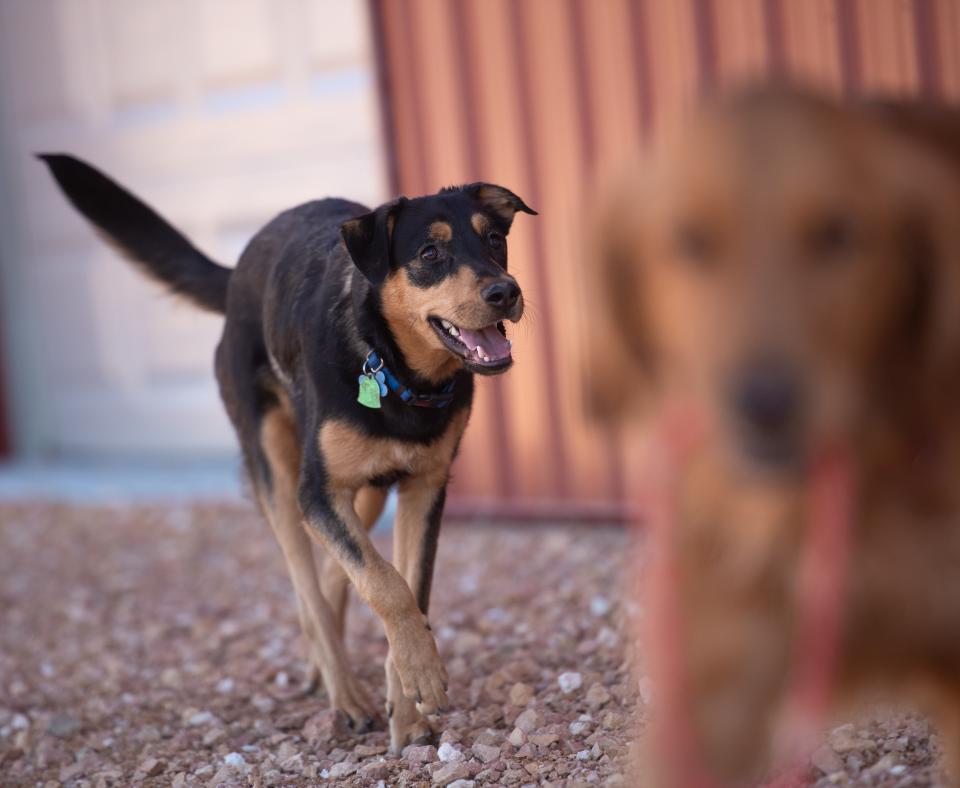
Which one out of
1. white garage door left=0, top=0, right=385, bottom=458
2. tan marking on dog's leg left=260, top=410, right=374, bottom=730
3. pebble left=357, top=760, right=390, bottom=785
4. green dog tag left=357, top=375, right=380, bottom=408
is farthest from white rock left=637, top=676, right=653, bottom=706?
white garage door left=0, top=0, right=385, bottom=458

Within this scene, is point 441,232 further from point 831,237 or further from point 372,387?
point 831,237

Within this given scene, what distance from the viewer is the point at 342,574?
15.2 feet

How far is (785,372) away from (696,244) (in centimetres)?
A: 26

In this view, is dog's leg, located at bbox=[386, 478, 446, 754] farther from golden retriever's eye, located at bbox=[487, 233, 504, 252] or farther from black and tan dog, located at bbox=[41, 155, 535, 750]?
golden retriever's eye, located at bbox=[487, 233, 504, 252]

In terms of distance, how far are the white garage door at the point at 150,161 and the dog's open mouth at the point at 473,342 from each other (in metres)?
3.46

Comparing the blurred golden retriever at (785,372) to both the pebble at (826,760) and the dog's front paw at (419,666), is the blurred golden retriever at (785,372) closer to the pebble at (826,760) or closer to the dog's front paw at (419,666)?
the pebble at (826,760)

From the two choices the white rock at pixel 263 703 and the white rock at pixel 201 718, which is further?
the white rock at pixel 263 703

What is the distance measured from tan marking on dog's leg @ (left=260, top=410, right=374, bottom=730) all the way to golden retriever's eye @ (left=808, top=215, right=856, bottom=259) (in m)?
2.81

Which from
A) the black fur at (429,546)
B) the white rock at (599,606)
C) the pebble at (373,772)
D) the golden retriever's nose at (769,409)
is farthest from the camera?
the white rock at (599,606)

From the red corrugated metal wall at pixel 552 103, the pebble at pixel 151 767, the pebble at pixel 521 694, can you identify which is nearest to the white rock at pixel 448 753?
the pebble at pixel 521 694

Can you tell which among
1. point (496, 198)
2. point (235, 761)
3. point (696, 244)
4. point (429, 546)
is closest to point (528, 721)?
point (429, 546)

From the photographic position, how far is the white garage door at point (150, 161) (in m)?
7.82

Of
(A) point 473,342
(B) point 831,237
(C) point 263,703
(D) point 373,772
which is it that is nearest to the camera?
(B) point 831,237

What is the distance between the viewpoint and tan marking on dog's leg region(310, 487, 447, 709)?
144 inches
